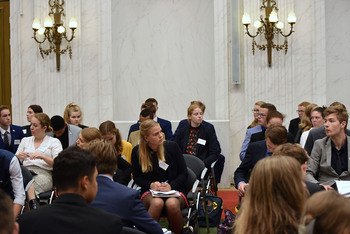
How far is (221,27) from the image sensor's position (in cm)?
908

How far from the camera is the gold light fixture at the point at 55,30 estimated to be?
8828 millimetres

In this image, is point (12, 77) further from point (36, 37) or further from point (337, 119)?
point (337, 119)

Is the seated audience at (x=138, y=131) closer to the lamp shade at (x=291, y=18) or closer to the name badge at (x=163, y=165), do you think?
the name badge at (x=163, y=165)

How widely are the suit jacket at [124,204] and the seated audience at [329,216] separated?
5.44 ft

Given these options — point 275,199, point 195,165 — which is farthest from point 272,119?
point 275,199

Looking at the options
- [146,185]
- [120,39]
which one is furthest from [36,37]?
[146,185]

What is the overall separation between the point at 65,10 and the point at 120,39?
1188 millimetres

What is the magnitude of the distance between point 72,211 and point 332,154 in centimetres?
319

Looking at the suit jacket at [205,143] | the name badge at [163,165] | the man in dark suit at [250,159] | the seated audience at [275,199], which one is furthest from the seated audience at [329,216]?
the suit jacket at [205,143]

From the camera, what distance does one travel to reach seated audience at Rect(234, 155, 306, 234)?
2.46 metres

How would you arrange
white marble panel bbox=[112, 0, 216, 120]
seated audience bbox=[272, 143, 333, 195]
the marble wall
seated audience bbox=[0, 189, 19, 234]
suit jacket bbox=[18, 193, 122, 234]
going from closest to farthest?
seated audience bbox=[0, 189, 19, 234], suit jacket bbox=[18, 193, 122, 234], seated audience bbox=[272, 143, 333, 195], the marble wall, white marble panel bbox=[112, 0, 216, 120]

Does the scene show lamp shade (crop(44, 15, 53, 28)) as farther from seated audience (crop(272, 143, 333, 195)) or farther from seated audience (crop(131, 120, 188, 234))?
seated audience (crop(272, 143, 333, 195))

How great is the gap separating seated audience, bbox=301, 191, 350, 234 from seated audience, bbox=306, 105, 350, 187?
10.00 ft

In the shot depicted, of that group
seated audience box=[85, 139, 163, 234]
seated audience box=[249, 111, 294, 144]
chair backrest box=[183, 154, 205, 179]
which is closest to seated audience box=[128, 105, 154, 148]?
chair backrest box=[183, 154, 205, 179]
